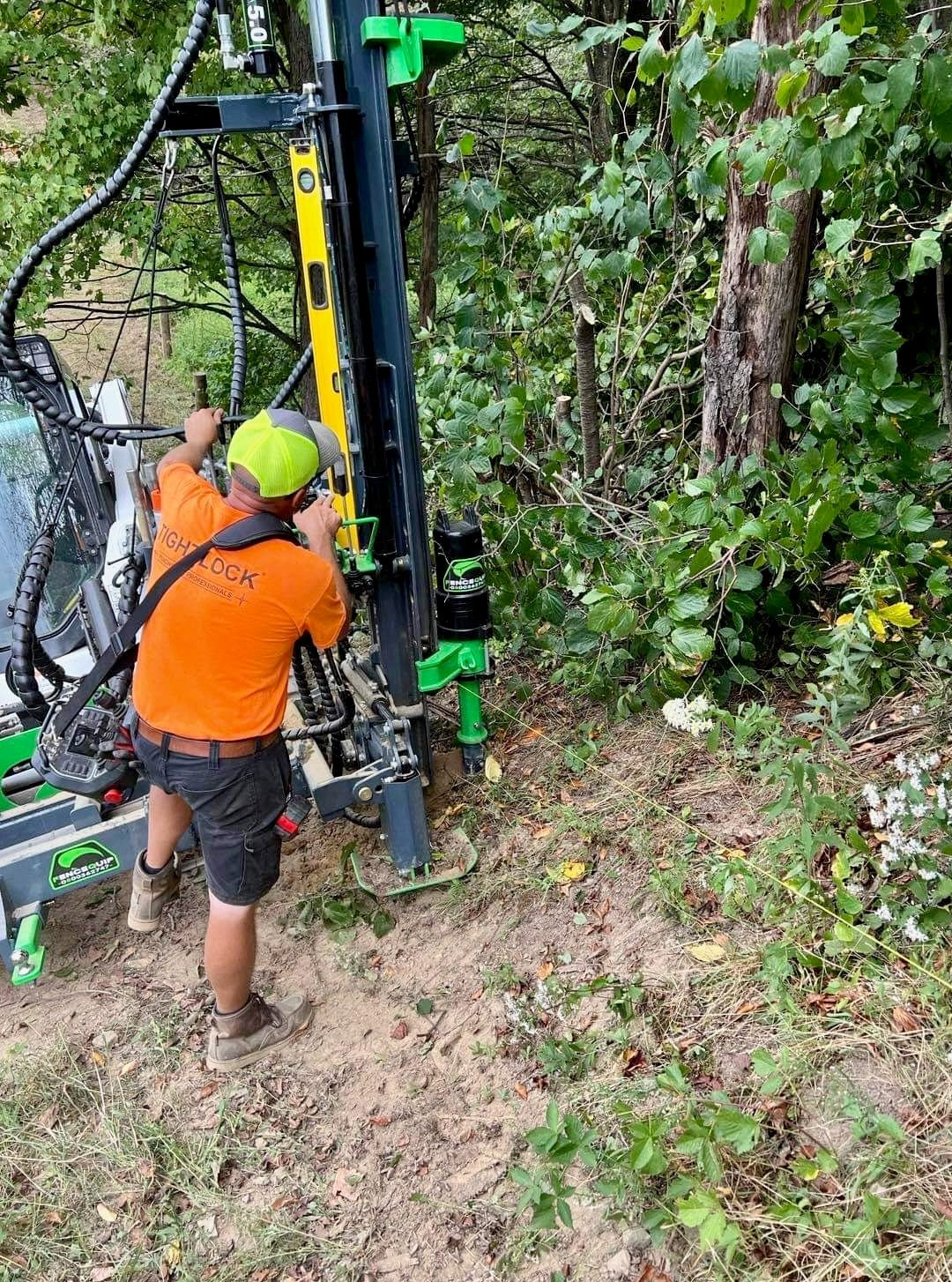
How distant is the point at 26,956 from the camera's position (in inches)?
140

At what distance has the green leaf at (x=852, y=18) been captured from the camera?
7.29 feet

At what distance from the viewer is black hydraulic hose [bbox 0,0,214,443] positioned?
3.12 m

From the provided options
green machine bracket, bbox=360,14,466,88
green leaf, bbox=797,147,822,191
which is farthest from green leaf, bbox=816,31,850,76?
green machine bracket, bbox=360,14,466,88

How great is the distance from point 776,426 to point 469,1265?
10.3ft

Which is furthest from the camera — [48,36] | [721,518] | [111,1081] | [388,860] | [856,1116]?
[48,36]

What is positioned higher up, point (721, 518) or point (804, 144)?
point (804, 144)

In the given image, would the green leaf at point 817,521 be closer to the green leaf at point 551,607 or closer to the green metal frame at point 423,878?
the green leaf at point 551,607

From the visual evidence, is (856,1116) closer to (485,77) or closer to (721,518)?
(721,518)

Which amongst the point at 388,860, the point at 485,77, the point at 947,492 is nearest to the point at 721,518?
the point at 947,492

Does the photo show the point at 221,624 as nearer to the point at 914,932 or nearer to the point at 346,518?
the point at 346,518

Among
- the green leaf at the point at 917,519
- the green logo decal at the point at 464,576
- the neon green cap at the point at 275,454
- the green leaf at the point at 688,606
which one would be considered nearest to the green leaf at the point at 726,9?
the neon green cap at the point at 275,454

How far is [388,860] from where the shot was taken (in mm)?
4141

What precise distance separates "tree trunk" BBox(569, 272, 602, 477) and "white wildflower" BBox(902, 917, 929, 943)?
2.75m

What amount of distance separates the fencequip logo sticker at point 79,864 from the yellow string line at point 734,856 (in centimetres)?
193
